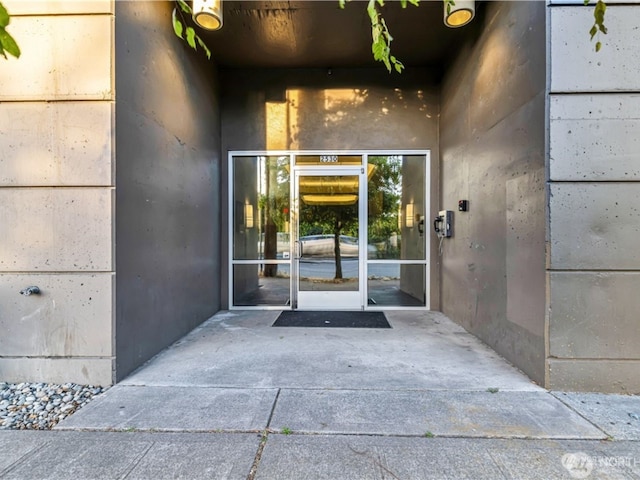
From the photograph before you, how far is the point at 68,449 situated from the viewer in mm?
1751

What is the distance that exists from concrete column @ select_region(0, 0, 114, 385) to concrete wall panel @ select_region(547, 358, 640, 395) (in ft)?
11.5

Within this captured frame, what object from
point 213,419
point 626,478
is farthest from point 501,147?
point 213,419

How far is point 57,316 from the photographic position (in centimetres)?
252

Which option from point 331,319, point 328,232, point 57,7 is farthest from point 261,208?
point 57,7

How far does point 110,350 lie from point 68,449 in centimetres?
84

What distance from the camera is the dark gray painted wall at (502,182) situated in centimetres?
253

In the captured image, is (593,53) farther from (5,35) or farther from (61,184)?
(61,184)

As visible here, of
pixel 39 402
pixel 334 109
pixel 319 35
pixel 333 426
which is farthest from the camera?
pixel 334 109

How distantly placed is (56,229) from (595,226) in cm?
423

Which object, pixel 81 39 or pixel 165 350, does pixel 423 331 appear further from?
pixel 81 39

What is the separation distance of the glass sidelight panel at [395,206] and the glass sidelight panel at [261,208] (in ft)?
4.50

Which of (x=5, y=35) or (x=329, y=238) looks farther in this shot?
(x=329, y=238)

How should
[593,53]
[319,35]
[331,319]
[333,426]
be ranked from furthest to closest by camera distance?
[331,319] < [319,35] < [593,53] < [333,426]

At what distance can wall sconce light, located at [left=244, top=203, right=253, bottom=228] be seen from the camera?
16.4 feet
